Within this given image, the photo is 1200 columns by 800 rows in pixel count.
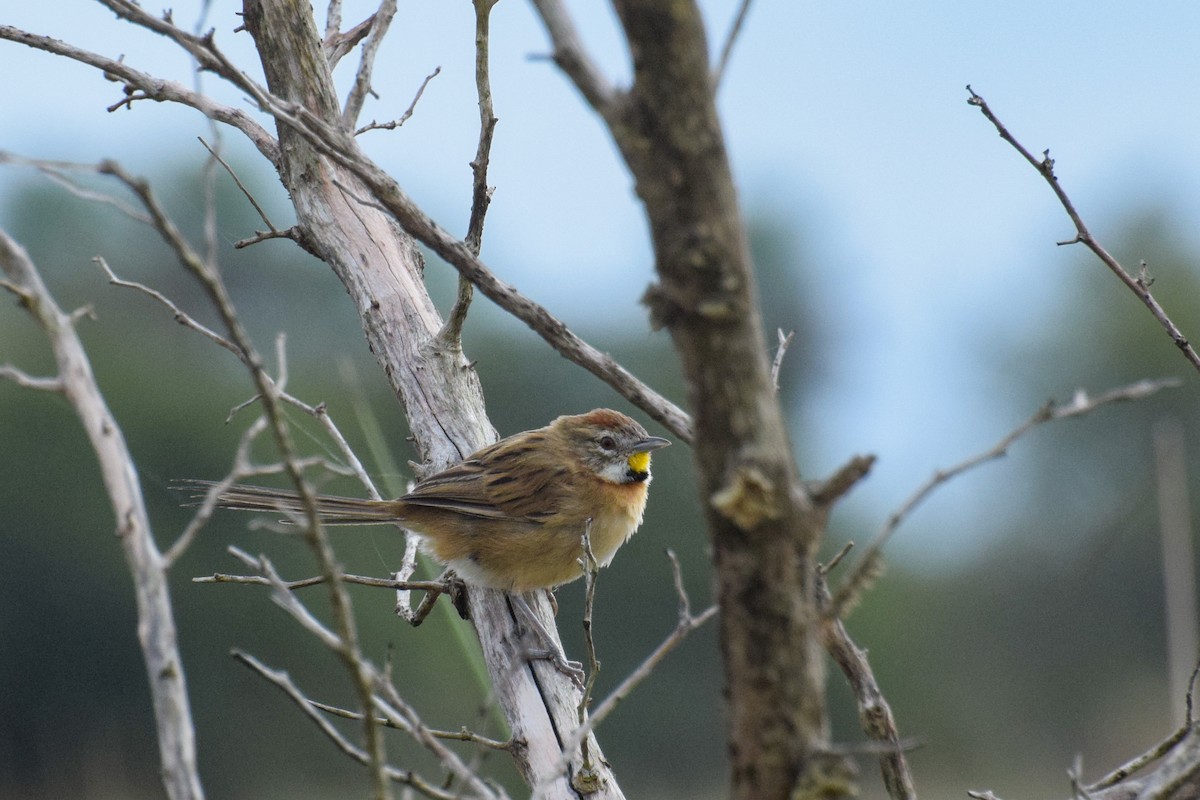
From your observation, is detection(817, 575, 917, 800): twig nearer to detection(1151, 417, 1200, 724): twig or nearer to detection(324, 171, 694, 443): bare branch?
detection(324, 171, 694, 443): bare branch

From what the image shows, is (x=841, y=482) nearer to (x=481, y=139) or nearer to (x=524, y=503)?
(x=481, y=139)

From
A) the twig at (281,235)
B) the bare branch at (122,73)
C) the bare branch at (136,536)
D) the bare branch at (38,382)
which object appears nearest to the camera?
the bare branch at (136,536)

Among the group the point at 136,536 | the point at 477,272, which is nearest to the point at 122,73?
the point at 477,272

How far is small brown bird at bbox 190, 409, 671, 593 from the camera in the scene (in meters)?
4.73

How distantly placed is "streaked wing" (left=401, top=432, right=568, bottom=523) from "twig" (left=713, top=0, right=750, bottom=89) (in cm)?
272

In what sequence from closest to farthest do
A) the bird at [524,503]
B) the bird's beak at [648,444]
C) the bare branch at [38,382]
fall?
the bare branch at [38,382] < the bird at [524,503] < the bird's beak at [648,444]

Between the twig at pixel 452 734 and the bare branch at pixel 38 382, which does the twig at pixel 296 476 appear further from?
the twig at pixel 452 734

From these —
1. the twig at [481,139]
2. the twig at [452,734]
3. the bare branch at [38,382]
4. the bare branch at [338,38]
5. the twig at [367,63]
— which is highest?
the bare branch at [338,38]

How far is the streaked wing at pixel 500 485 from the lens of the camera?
4.62 m

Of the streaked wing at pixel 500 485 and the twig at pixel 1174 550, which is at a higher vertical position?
the streaked wing at pixel 500 485

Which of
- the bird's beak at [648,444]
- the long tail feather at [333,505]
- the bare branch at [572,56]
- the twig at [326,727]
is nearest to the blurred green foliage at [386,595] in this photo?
the bird's beak at [648,444]

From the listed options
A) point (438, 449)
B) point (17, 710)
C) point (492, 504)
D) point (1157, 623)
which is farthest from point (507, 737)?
point (1157, 623)

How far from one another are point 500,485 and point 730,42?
3.66 m

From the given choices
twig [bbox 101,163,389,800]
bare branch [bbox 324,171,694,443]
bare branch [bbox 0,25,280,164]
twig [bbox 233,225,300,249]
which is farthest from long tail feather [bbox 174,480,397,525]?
twig [bbox 101,163,389,800]
